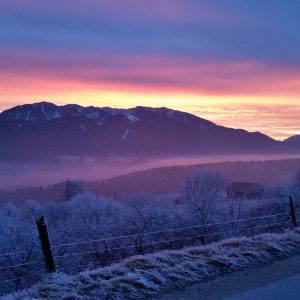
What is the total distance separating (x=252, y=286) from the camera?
35.8 feet

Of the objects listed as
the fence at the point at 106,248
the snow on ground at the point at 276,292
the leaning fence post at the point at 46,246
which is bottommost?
the fence at the point at 106,248

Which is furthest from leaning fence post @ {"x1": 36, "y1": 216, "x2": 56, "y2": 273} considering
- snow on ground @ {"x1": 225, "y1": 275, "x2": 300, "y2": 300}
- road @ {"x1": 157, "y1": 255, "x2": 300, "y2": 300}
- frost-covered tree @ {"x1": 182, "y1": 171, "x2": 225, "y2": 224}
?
frost-covered tree @ {"x1": 182, "y1": 171, "x2": 225, "y2": 224}

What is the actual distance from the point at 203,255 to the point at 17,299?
Answer: 18.0 ft

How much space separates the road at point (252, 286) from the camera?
398 inches

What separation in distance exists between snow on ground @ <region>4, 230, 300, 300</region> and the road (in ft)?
1.38

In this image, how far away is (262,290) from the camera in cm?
1048

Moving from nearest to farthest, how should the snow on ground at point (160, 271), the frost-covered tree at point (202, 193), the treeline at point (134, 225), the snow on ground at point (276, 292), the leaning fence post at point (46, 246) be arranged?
the snow on ground at point (276, 292) → the snow on ground at point (160, 271) → the leaning fence post at point (46, 246) → the treeline at point (134, 225) → the frost-covered tree at point (202, 193)

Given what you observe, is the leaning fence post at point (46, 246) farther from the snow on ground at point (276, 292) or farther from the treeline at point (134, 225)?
the treeline at point (134, 225)

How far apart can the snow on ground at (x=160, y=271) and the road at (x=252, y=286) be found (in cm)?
42

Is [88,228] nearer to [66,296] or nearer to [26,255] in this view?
[26,255]

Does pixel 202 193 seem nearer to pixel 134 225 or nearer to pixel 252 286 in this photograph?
pixel 134 225

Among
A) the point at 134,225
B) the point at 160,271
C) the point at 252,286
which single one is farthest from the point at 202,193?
the point at 252,286

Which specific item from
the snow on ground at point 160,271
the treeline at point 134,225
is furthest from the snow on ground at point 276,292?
the treeline at point 134,225

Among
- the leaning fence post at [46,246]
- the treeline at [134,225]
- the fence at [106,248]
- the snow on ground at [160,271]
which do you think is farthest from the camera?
the treeline at [134,225]
